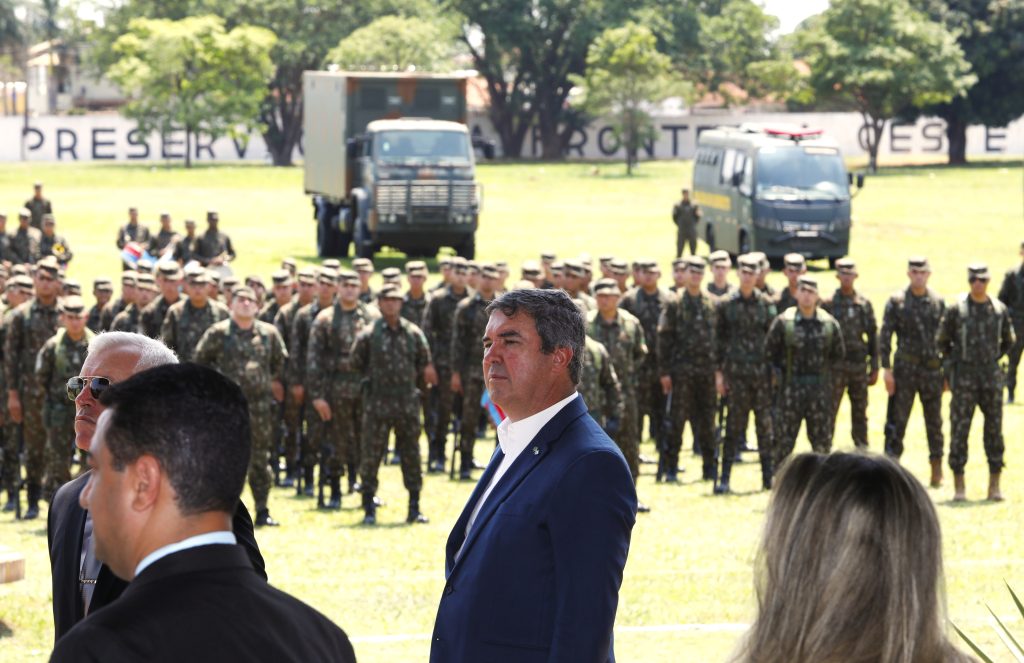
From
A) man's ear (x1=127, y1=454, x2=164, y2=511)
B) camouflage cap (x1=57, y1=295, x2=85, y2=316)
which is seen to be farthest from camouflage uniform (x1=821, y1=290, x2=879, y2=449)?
man's ear (x1=127, y1=454, x2=164, y2=511)

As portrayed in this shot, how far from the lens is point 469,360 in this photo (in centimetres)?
1628

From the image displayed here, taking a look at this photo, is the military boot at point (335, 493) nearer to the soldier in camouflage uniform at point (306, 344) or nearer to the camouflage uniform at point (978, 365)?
the soldier in camouflage uniform at point (306, 344)

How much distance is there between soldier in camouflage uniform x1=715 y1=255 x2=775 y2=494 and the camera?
50.4ft

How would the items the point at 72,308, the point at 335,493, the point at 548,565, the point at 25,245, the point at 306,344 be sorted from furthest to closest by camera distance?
the point at 25,245 → the point at 306,344 → the point at 335,493 → the point at 72,308 → the point at 548,565

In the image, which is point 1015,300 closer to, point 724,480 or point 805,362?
point 805,362

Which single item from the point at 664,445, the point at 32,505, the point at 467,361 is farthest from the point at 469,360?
the point at 32,505

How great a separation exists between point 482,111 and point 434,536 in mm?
62793

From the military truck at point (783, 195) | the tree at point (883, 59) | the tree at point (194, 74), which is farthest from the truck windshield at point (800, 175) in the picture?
the tree at point (194, 74)

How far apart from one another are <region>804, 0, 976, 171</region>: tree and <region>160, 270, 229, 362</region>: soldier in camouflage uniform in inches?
1843

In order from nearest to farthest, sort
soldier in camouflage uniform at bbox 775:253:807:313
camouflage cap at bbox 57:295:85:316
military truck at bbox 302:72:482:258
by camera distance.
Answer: camouflage cap at bbox 57:295:85:316, soldier in camouflage uniform at bbox 775:253:807:313, military truck at bbox 302:72:482:258

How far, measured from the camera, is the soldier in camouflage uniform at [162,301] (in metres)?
15.8

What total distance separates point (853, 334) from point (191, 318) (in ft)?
20.3

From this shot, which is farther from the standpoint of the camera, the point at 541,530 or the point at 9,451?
the point at 9,451

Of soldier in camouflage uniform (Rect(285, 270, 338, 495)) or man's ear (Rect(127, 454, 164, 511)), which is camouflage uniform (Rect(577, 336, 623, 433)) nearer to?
soldier in camouflage uniform (Rect(285, 270, 338, 495))
